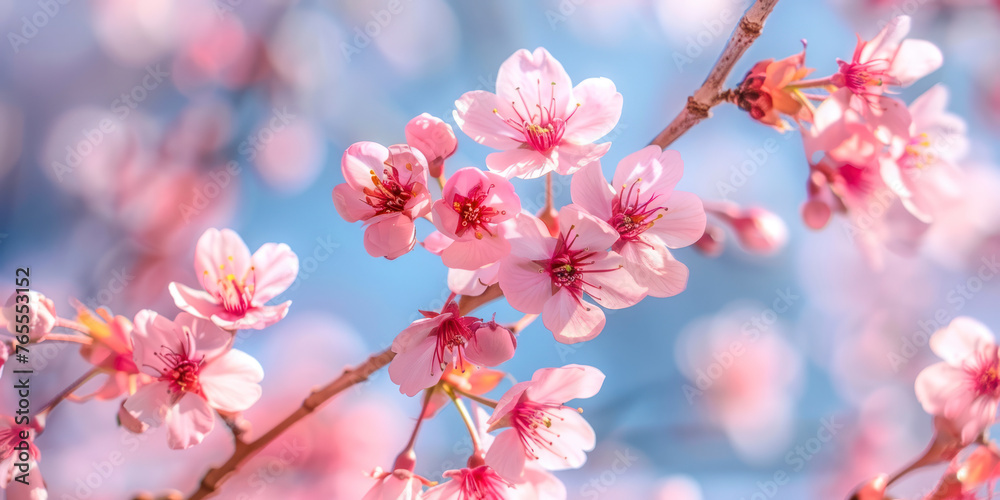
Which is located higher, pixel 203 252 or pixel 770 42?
pixel 770 42

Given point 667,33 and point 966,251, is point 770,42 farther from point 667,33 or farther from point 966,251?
point 966,251

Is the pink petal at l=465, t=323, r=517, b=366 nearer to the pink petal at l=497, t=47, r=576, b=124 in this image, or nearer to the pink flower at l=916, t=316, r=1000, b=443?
the pink petal at l=497, t=47, r=576, b=124

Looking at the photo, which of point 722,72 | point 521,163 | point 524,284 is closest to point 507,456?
point 524,284

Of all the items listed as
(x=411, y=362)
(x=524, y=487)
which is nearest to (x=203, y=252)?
(x=411, y=362)

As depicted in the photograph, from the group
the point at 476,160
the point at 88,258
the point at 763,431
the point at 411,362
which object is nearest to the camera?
the point at 411,362

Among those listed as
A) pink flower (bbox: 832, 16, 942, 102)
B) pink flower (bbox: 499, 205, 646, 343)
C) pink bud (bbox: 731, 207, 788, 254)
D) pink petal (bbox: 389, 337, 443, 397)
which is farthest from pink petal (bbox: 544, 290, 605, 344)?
pink bud (bbox: 731, 207, 788, 254)
